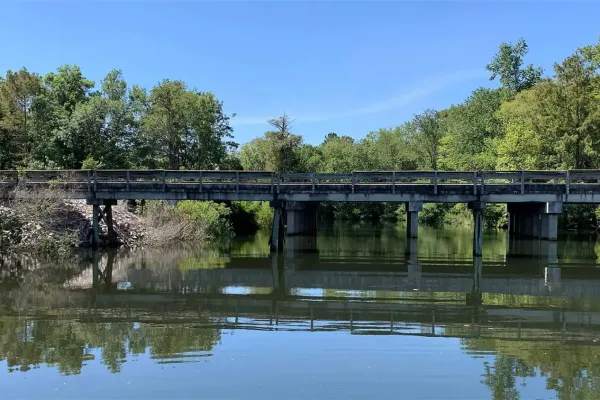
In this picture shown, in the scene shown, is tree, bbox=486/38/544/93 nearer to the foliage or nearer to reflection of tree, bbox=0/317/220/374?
the foliage

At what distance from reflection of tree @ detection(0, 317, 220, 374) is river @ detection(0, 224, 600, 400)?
3cm

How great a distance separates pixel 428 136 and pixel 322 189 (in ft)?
157

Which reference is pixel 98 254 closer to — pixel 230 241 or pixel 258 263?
pixel 258 263

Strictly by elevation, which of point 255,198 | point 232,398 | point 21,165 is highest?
point 21,165

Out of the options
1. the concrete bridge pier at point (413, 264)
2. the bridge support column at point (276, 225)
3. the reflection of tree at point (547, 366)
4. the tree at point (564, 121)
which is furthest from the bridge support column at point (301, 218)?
the reflection of tree at point (547, 366)

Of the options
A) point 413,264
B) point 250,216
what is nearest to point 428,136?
point 250,216

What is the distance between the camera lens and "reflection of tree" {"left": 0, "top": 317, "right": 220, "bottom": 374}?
8.41m

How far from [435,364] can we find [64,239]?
18.6 meters

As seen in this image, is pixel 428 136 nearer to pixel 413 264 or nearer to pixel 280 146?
pixel 280 146

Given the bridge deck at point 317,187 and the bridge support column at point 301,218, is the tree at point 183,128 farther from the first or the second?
the bridge deck at point 317,187

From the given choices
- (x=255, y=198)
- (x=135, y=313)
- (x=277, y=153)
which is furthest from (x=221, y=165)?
(x=135, y=313)

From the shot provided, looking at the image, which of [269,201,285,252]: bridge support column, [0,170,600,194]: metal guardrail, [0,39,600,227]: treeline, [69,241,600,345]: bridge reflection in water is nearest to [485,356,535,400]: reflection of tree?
[69,241,600,345]: bridge reflection in water

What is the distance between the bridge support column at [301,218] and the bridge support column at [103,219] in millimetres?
9037

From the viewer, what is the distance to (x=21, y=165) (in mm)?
39906
